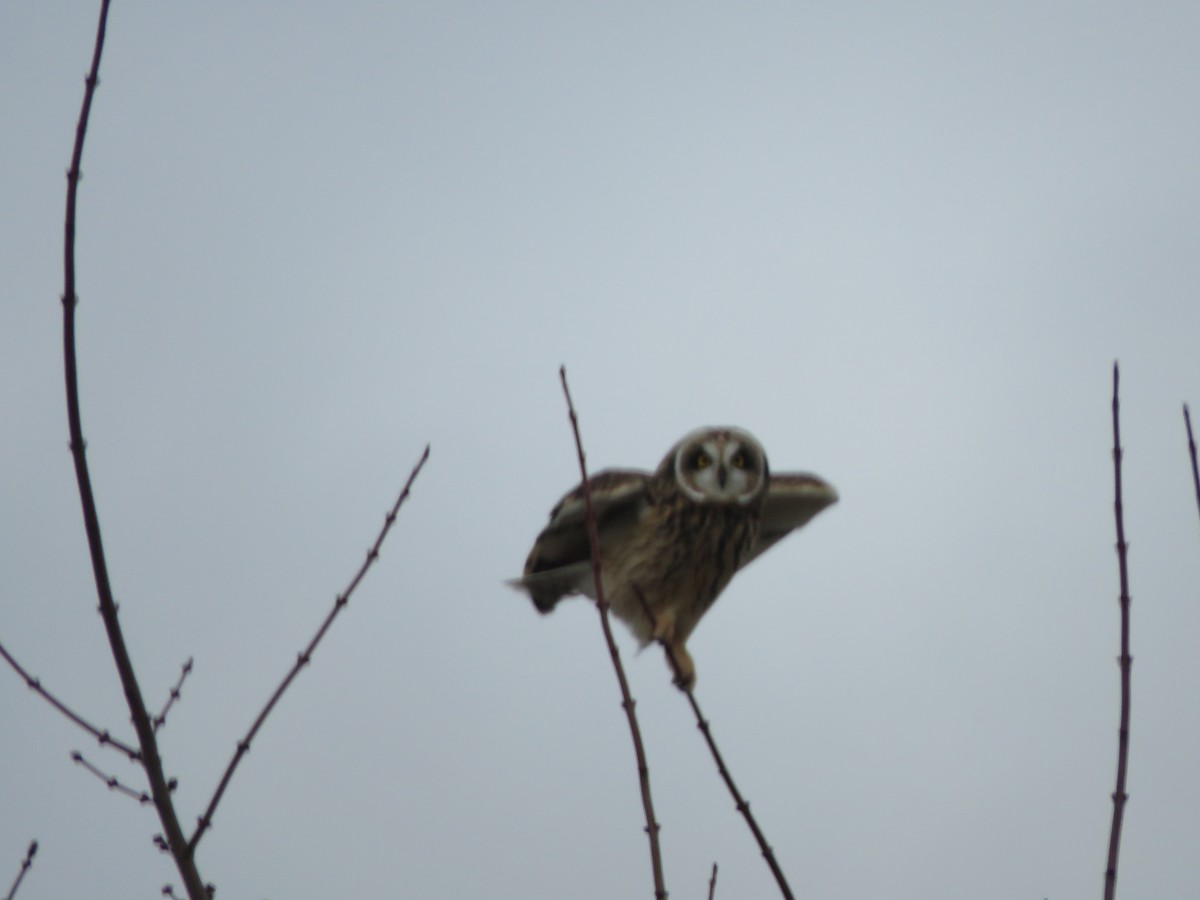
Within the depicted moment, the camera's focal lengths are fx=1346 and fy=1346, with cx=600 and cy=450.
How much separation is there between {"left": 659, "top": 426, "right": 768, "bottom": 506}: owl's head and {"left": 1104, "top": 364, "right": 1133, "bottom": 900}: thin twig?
348 cm

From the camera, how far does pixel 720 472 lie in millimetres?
6121

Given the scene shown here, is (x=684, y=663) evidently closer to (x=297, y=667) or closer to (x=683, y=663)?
(x=683, y=663)

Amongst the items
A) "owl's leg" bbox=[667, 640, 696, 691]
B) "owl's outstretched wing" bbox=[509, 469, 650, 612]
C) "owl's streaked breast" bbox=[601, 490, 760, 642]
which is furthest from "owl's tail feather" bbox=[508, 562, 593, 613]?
"owl's leg" bbox=[667, 640, 696, 691]

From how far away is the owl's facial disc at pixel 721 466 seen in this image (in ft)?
20.0

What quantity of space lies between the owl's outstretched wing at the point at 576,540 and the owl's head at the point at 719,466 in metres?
0.20

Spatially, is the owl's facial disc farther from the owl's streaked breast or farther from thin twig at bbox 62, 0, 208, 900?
thin twig at bbox 62, 0, 208, 900

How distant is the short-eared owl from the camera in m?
6.00

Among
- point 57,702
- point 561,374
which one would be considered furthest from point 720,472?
point 57,702

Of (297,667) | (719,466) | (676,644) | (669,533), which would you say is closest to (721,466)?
(719,466)

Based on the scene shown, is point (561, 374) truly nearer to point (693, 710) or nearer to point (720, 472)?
point (693, 710)

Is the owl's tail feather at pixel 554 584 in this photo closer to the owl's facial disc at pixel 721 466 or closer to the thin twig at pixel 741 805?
the owl's facial disc at pixel 721 466

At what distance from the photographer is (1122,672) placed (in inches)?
100

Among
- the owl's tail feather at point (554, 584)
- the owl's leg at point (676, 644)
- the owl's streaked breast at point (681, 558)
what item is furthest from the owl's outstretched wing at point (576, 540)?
the owl's leg at point (676, 644)

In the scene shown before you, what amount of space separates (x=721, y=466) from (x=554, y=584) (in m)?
0.95
